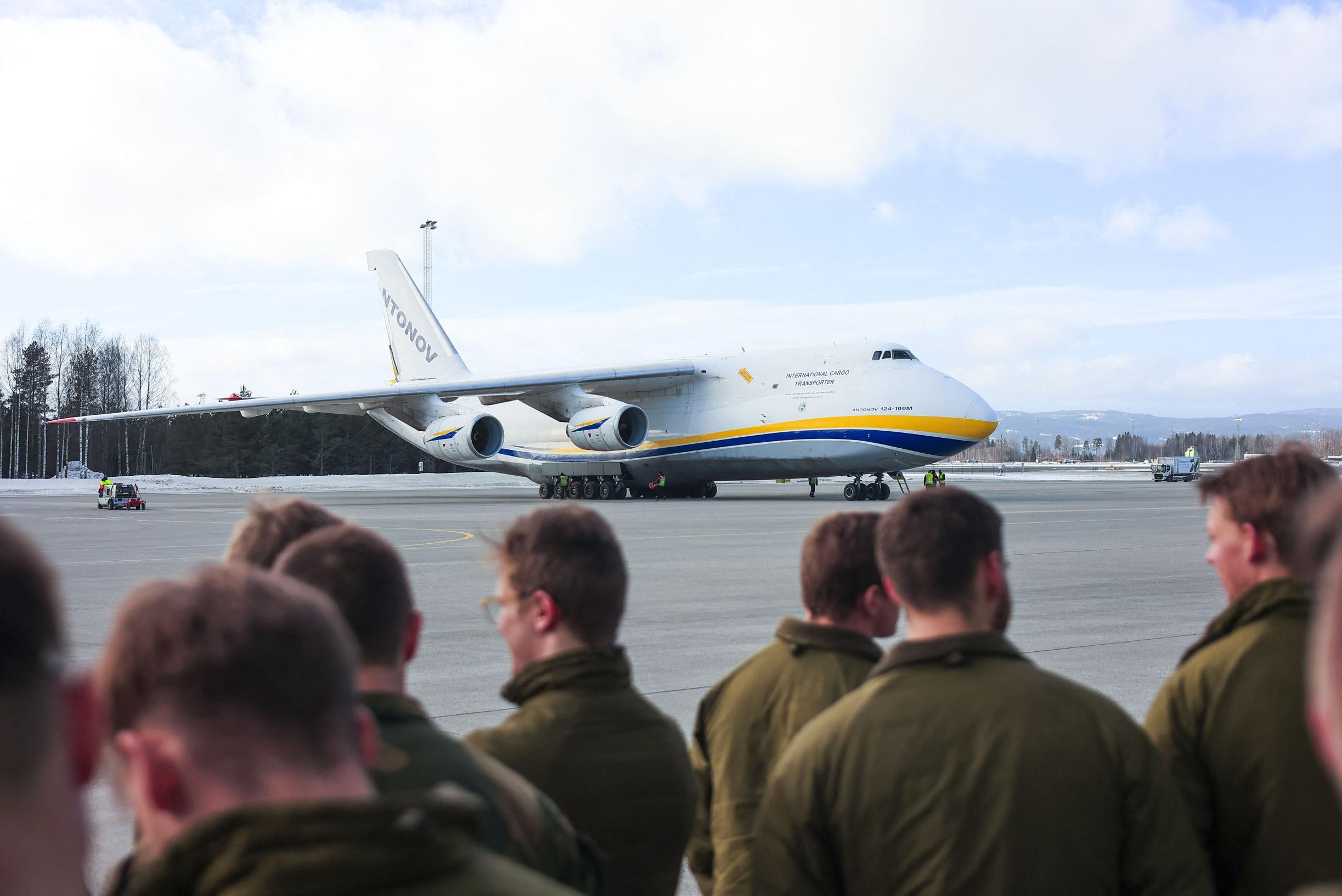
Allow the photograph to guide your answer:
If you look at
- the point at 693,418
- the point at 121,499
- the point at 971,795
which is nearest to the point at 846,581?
the point at 971,795

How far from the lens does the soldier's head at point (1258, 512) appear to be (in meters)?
3.08

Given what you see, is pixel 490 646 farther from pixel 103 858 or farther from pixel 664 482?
pixel 664 482

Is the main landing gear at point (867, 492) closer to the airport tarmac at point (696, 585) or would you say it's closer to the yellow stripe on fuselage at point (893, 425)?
the yellow stripe on fuselage at point (893, 425)

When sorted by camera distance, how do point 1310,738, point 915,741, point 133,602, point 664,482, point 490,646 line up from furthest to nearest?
1. point 664,482
2. point 490,646
3. point 1310,738
4. point 915,741
5. point 133,602

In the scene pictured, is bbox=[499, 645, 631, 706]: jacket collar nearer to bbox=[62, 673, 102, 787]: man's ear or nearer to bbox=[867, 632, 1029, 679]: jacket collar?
bbox=[867, 632, 1029, 679]: jacket collar

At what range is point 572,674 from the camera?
2.87m

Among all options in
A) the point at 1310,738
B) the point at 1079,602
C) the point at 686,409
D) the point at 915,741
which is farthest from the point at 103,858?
the point at 686,409

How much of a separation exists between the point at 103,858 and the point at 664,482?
31.9 meters

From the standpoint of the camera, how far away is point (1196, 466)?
66500 millimetres

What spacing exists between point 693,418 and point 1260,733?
30.8m

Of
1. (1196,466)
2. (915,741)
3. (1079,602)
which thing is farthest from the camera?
(1196,466)

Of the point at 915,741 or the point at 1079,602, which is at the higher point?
the point at 915,741

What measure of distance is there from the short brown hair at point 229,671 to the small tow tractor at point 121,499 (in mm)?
36602

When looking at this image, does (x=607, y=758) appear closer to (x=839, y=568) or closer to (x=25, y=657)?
(x=839, y=568)
